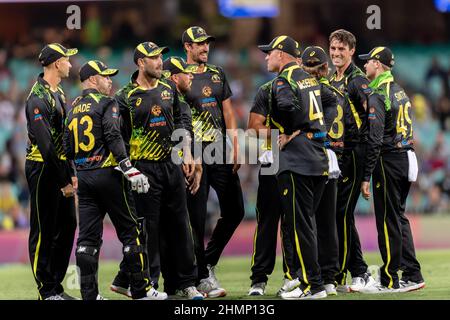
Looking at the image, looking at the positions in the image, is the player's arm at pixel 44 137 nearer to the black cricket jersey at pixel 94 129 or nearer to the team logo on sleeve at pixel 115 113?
the black cricket jersey at pixel 94 129

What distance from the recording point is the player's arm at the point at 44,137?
8953 millimetres

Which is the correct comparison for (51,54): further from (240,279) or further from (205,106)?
(240,279)

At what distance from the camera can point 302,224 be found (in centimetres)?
878

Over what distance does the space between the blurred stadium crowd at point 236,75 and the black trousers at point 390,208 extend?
9154 mm

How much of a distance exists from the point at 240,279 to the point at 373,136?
3098 millimetres

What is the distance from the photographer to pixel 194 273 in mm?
9297

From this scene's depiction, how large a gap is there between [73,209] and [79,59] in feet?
36.2

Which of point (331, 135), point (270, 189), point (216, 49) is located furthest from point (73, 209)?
point (216, 49)

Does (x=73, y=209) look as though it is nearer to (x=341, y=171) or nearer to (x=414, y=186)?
(x=341, y=171)

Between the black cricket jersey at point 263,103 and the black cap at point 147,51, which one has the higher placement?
the black cap at point 147,51

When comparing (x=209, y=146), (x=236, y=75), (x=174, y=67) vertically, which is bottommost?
(x=209, y=146)

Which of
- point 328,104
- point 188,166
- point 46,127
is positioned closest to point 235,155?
point 188,166

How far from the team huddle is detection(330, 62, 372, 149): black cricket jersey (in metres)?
A: 0.01

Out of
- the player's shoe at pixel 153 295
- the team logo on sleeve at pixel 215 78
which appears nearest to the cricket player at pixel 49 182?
the player's shoe at pixel 153 295
